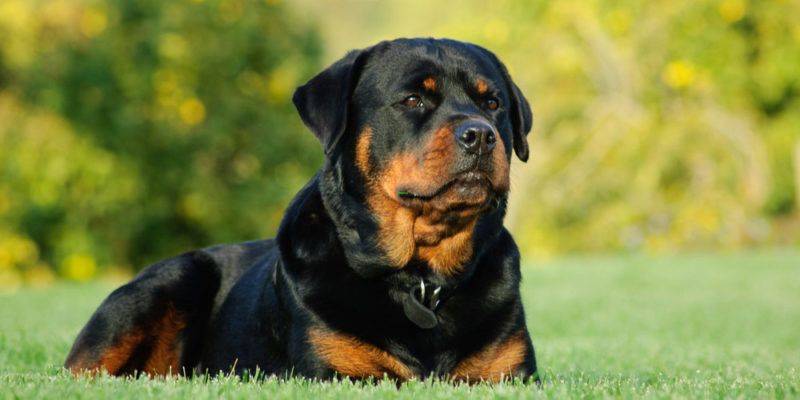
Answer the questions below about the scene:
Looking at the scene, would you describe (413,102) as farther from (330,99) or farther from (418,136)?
(330,99)

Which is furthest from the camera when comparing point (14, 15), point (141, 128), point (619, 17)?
point (619, 17)

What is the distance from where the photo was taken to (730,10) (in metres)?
16.2

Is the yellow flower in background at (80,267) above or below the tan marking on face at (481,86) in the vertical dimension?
below

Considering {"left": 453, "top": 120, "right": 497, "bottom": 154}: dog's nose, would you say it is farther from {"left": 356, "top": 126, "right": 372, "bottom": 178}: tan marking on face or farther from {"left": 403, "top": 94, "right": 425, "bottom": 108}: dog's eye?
{"left": 356, "top": 126, "right": 372, "bottom": 178}: tan marking on face

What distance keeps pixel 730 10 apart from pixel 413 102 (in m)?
13.4

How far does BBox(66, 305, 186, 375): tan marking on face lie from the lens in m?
4.76

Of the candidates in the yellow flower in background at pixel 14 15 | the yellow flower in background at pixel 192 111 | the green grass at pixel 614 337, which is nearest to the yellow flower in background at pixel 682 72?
the green grass at pixel 614 337

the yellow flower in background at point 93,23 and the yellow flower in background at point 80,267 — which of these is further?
the yellow flower in background at point 93,23

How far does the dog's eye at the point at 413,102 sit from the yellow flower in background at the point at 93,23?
12.9m

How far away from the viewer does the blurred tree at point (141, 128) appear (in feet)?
51.2

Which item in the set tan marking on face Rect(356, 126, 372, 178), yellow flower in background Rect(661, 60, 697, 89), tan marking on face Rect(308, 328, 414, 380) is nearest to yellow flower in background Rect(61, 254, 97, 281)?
yellow flower in background Rect(661, 60, 697, 89)

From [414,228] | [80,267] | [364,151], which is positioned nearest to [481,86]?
[364,151]

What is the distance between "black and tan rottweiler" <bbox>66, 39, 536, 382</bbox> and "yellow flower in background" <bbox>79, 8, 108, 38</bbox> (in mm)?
12325

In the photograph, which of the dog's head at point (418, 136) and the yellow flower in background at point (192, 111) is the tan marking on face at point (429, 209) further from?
the yellow flower in background at point (192, 111)
